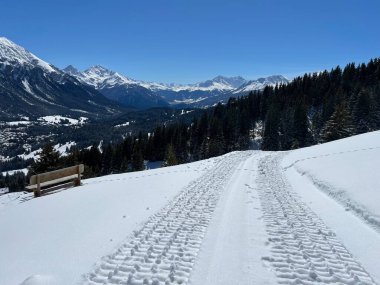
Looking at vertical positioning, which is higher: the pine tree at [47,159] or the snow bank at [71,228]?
the pine tree at [47,159]

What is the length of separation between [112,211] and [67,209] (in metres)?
2.49

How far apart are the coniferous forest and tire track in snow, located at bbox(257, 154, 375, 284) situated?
188ft

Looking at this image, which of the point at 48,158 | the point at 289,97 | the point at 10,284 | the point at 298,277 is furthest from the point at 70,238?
the point at 289,97

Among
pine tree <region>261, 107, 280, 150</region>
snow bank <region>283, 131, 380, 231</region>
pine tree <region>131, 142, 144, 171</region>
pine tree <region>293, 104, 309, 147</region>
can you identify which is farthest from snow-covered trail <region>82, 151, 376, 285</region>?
pine tree <region>261, 107, 280, 150</region>

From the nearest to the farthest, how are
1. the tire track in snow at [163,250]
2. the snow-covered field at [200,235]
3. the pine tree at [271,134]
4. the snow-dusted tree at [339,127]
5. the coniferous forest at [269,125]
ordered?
the tire track in snow at [163,250] → the snow-covered field at [200,235] → the snow-dusted tree at [339,127] → the coniferous forest at [269,125] → the pine tree at [271,134]

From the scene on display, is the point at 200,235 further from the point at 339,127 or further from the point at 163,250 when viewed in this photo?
the point at 339,127

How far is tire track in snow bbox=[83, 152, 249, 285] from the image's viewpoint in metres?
6.93

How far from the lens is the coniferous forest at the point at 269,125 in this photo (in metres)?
86.8

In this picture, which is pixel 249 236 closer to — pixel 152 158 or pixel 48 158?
pixel 48 158

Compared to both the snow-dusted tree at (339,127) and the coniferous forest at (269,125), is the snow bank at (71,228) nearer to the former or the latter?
the coniferous forest at (269,125)

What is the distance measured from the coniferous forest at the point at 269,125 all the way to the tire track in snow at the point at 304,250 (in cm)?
5737

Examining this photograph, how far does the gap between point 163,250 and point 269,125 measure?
9426 cm

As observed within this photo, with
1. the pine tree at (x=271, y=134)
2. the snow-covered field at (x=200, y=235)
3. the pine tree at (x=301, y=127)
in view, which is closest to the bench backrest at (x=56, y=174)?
the snow-covered field at (x=200, y=235)

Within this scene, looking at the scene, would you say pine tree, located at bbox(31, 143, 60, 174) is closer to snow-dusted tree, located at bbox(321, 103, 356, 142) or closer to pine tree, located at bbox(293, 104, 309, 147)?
snow-dusted tree, located at bbox(321, 103, 356, 142)
